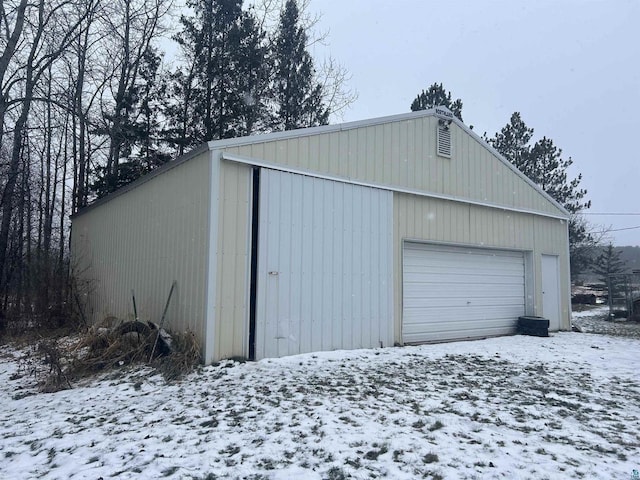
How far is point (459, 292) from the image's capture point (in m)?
9.88

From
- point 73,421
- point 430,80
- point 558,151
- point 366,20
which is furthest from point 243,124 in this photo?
point 558,151

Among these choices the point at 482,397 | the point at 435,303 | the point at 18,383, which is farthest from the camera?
the point at 435,303

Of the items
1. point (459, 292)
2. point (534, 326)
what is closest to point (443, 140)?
point (459, 292)

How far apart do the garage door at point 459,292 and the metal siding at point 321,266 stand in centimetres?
81

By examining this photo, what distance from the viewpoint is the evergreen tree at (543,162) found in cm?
2456

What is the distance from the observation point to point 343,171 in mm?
8039

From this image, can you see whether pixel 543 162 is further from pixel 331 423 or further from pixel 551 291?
pixel 331 423

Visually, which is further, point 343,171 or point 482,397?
point 343,171

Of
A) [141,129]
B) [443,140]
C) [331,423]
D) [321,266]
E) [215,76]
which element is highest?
[215,76]

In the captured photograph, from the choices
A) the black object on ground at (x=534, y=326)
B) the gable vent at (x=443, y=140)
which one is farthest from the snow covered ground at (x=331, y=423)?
the gable vent at (x=443, y=140)

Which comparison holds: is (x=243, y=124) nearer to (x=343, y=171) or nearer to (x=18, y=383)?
(x=343, y=171)

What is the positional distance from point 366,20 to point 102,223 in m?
13.8

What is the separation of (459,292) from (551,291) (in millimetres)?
3484

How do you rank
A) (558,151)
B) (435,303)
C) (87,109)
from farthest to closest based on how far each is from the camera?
(558,151) → (87,109) → (435,303)
